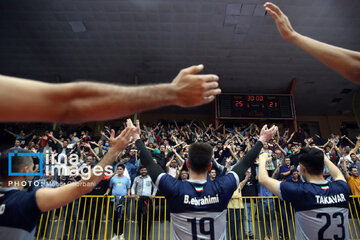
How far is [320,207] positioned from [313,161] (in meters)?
0.44

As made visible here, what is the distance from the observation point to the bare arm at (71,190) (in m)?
1.88

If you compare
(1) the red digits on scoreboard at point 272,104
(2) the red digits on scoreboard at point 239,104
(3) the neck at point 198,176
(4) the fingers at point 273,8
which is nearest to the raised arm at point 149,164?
(3) the neck at point 198,176

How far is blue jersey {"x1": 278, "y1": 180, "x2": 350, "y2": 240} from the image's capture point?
7.75 ft

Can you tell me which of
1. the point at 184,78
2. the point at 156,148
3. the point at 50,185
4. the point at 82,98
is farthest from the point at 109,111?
the point at 156,148

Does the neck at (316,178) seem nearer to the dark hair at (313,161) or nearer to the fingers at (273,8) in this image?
the dark hair at (313,161)

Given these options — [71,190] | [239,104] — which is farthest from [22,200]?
[239,104]

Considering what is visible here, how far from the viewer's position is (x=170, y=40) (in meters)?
12.2

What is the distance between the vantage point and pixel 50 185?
21.9 feet

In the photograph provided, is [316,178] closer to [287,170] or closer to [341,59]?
[341,59]

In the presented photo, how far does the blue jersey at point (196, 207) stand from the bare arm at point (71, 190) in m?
0.46

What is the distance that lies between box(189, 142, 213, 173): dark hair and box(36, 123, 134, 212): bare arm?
612 millimetres

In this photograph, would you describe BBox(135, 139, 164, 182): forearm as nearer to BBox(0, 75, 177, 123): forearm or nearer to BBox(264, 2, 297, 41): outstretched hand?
BBox(0, 75, 177, 123): forearm

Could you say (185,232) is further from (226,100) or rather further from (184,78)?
(226,100)

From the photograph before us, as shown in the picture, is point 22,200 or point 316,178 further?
point 316,178
